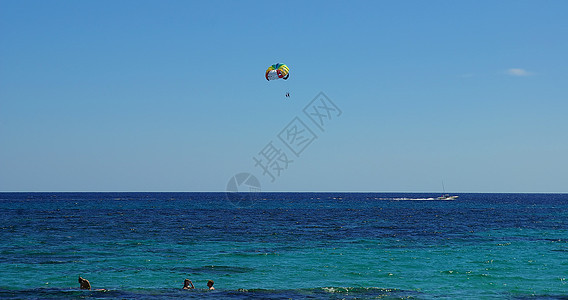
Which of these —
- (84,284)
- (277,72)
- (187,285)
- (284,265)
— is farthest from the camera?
(277,72)

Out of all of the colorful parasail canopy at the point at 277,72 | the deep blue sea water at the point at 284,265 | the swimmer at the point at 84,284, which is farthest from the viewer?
the colorful parasail canopy at the point at 277,72

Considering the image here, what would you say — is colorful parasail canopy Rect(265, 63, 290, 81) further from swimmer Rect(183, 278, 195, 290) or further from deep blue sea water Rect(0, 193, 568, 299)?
swimmer Rect(183, 278, 195, 290)

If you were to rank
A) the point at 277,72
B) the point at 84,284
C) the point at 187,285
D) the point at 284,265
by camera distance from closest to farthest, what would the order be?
the point at 84,284, the point at 187,285, the point at 284,265, the point at 277,72

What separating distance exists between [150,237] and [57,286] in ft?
79.3

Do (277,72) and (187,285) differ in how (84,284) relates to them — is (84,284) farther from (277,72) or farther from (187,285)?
(277,72)

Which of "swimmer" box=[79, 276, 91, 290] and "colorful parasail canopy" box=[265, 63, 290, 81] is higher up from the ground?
"colorful parasail canopy" box=[265, 63, 290, 81]

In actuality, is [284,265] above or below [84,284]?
below

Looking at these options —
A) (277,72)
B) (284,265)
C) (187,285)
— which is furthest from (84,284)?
(277,72)

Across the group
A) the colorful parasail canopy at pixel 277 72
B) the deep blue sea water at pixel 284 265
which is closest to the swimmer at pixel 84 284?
the deep blue sea water at pixel 284 265

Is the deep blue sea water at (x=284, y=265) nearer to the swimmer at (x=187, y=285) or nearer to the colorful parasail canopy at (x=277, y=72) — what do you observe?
the swimmer at (x=187, y=285)

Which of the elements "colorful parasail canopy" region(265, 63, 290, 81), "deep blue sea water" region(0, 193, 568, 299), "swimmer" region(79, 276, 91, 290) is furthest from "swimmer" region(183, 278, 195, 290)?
"colorful parasail canopy" region(265, 63, 290, 81)

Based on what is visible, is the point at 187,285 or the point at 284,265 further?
the point at 284,265

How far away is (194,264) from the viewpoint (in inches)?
1351

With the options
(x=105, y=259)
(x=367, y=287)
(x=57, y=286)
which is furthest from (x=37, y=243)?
(x=367, y=287)
